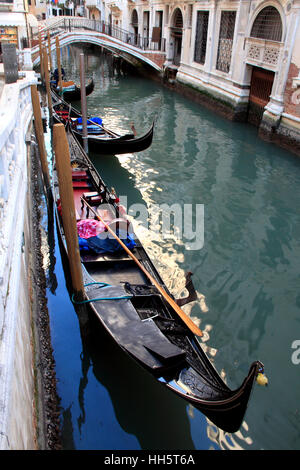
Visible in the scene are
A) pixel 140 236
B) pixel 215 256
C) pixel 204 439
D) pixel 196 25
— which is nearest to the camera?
pixel 204 439

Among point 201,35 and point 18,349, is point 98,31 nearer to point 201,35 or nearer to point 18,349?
point 201,35

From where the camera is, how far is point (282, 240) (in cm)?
432

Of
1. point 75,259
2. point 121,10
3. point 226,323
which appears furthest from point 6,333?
point 121,10

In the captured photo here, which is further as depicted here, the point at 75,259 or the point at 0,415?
the point at 75,259

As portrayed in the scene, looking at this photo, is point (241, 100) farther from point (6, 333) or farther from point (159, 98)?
point (6, 333)

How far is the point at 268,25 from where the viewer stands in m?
7.64

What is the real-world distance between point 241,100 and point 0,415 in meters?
8.64

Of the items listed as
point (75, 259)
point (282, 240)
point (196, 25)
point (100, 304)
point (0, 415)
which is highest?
point (196, 25)

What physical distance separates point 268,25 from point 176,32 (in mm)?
5985

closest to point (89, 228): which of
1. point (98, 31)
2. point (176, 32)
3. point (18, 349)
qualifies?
point (18, 349)

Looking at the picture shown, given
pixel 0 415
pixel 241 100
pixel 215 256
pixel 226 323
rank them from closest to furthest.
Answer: pixel 0 415, pixel 226 323, pixel 215 256, pixel 241 100

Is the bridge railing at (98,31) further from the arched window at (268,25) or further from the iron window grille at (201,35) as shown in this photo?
the arched window at (268,25)

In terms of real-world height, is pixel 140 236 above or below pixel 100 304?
below

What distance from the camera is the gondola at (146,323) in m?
1.95
